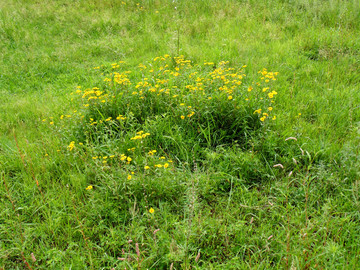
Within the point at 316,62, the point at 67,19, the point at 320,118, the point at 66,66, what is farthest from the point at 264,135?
the point at 67,19

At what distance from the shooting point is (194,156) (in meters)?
3.19

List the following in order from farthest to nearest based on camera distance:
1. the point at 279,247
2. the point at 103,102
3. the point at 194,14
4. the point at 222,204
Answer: the point at 194,14 → the point at 103,102 → the point at 222,204 → the point at 279,247

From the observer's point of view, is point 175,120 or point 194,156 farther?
point 175,120

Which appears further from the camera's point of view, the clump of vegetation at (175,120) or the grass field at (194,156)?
the clump of vegetation at (175,120)

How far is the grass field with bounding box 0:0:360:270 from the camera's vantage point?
7.44 feet

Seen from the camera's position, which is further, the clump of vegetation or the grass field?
the clump of vegetation

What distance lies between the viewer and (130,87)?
13.7ft

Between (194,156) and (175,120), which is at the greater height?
(175,120)

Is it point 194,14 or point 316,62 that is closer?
point 316,62

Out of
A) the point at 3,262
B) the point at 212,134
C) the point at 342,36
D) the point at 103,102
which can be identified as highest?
the point at 342,36

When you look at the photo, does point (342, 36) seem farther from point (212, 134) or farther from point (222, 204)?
point (222, 204)

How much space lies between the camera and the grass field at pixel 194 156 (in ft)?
7.44

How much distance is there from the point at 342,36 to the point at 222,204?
4331 millimetres

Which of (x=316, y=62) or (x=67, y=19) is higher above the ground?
(x=67, y=19)
